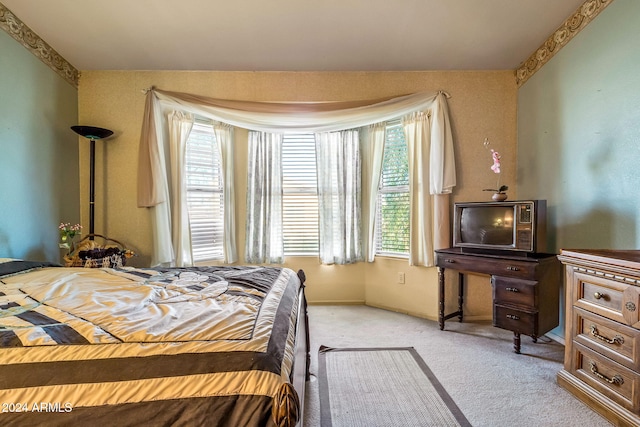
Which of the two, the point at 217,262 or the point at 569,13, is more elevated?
the point at 569,13

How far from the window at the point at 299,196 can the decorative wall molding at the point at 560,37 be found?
2280 millimetres

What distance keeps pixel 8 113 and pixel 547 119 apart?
4515mm

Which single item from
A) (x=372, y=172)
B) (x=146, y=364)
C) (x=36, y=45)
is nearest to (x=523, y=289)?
(x=372, y=172)

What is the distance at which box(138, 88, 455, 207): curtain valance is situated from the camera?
2.81 metres

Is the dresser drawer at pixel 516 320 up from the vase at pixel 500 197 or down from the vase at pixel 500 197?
down

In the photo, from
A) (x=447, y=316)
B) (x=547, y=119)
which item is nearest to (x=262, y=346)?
(x=447, y=316)

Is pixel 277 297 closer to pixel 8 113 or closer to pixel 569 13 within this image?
pixel 8 113

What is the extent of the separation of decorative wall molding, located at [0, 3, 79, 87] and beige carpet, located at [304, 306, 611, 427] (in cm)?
348

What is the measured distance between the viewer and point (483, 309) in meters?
2.90

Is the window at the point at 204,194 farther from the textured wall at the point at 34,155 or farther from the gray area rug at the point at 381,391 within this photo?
the gray area rug at the point at 381,391

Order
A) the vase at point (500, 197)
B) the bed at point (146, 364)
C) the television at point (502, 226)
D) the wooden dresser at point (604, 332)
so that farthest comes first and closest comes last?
the vase at point (500, 197)
the television at point (502, 226)
the wooden dresser at point (604, 332)
the bed at point (146, 364)

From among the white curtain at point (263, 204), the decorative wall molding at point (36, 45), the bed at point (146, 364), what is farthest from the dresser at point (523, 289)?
the decorative wall molding at point (36, 45)

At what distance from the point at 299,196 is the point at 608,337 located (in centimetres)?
272

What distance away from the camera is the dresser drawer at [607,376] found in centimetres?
141
